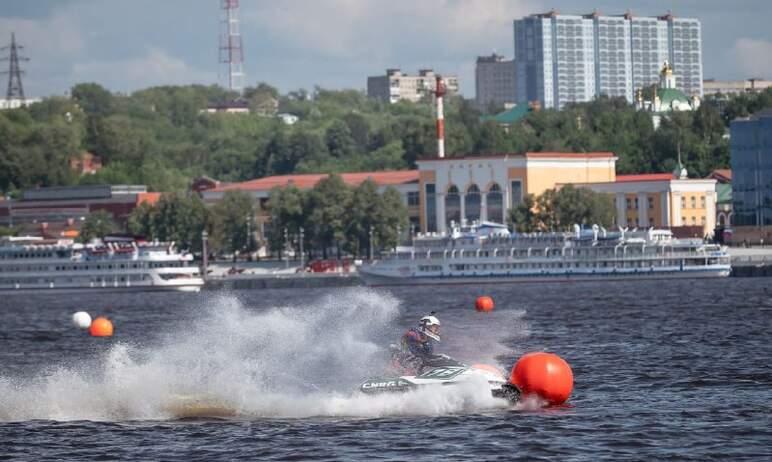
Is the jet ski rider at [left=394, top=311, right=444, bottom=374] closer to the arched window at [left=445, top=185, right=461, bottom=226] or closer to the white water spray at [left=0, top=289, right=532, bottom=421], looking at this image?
the white water spray at [left=0, top=289, right=532, bottom=421]

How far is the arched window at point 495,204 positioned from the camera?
178750mm

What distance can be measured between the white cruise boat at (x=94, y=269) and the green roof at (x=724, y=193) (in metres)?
54.5

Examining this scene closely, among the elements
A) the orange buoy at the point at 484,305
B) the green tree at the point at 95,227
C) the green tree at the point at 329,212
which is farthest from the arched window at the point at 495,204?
the orange buoy at the point at 484,305

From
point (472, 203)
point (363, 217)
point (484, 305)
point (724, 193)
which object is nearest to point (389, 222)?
point (363, 217)

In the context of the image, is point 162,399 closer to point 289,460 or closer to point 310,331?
point 310,331

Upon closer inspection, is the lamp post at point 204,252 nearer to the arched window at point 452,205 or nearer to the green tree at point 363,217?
the green tree at point 363,217

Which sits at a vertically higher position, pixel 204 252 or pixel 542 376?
pixel 204 252

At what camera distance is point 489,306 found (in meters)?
98.8

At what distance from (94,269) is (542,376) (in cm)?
11892

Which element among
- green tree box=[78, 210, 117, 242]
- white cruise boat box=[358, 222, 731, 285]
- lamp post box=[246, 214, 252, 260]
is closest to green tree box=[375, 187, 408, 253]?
lamp post box=[246, 214, 252, 260]

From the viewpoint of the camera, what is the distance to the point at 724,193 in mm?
185500

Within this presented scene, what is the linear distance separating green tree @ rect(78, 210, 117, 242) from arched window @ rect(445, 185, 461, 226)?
120 feet

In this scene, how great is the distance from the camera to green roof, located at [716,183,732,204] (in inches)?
7234

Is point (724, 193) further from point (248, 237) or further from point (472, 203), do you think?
point (248, 237)
